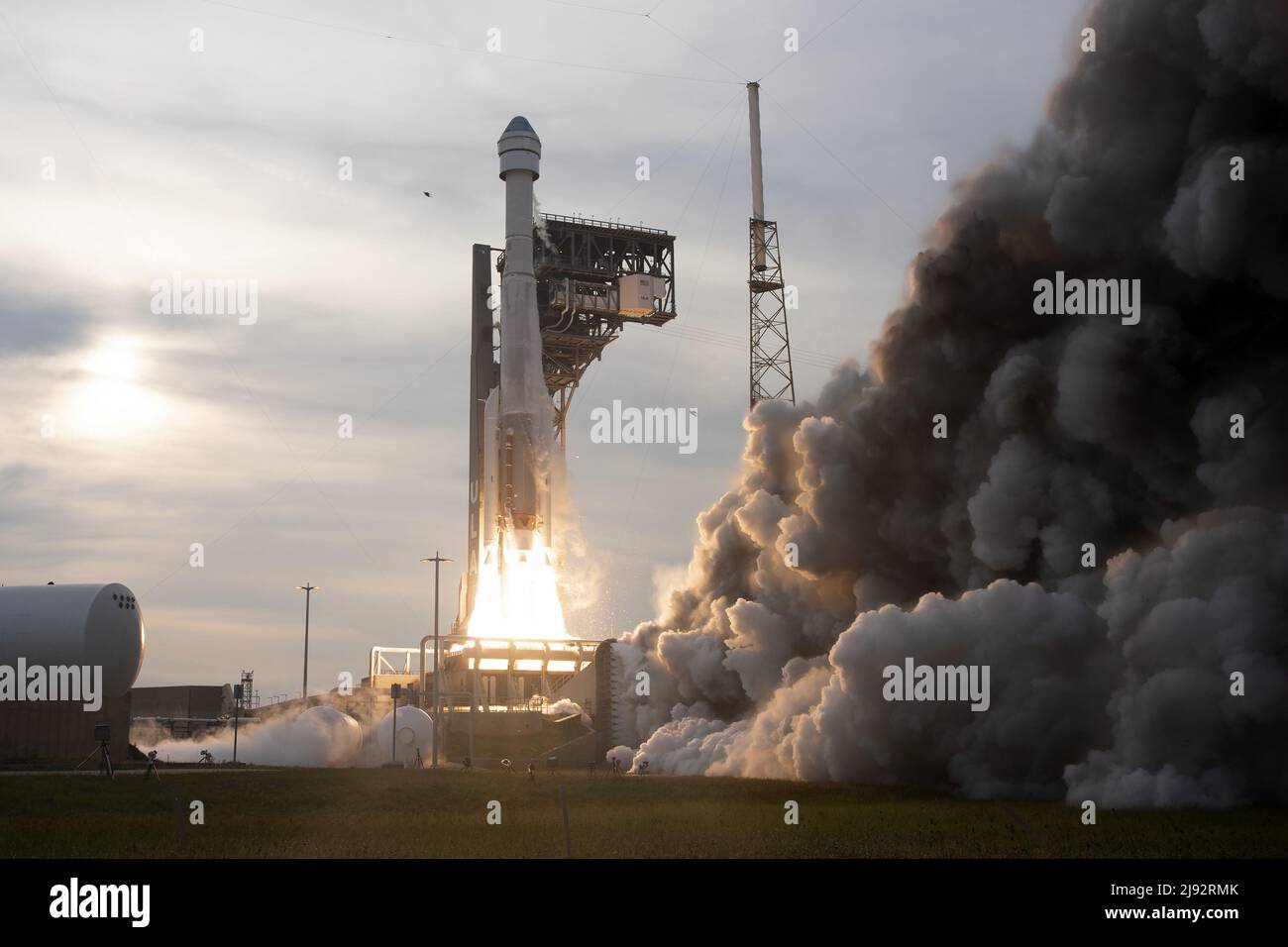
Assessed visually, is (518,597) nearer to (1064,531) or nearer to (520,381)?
(520,381)

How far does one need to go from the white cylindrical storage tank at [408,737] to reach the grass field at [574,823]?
2665 cm

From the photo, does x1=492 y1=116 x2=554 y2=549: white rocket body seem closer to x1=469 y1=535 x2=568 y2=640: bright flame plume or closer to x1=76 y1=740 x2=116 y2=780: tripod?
x1=469 y1=535 x2=568 y2=640: bright flame plume

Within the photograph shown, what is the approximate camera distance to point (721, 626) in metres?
69.6

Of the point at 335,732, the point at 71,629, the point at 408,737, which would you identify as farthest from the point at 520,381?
the point at 71,629

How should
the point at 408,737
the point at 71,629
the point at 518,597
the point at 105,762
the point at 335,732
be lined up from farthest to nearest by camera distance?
the point at 518,597 < the point at 335,732 < the point at 408,737 < the point at 71,629 < the point at 105,762

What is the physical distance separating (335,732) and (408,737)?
432 centimetres

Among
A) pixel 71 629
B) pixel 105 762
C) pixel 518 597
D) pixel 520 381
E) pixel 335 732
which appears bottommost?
pixel 335 732

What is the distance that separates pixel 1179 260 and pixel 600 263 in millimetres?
56835

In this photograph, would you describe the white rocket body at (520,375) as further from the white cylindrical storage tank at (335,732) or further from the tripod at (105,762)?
the tripod at (105,762)

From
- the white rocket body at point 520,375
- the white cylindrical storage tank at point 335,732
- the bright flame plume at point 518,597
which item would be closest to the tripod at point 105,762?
the white cylindrical storage tank at point 335,732

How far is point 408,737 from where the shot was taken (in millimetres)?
76250

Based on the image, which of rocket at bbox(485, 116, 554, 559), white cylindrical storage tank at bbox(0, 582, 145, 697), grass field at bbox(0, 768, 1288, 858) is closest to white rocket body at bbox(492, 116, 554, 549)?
rocket at bbox(485, 116, 554, 559)

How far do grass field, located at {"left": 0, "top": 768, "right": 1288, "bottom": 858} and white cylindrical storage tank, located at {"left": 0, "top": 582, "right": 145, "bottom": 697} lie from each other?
34.3ft
